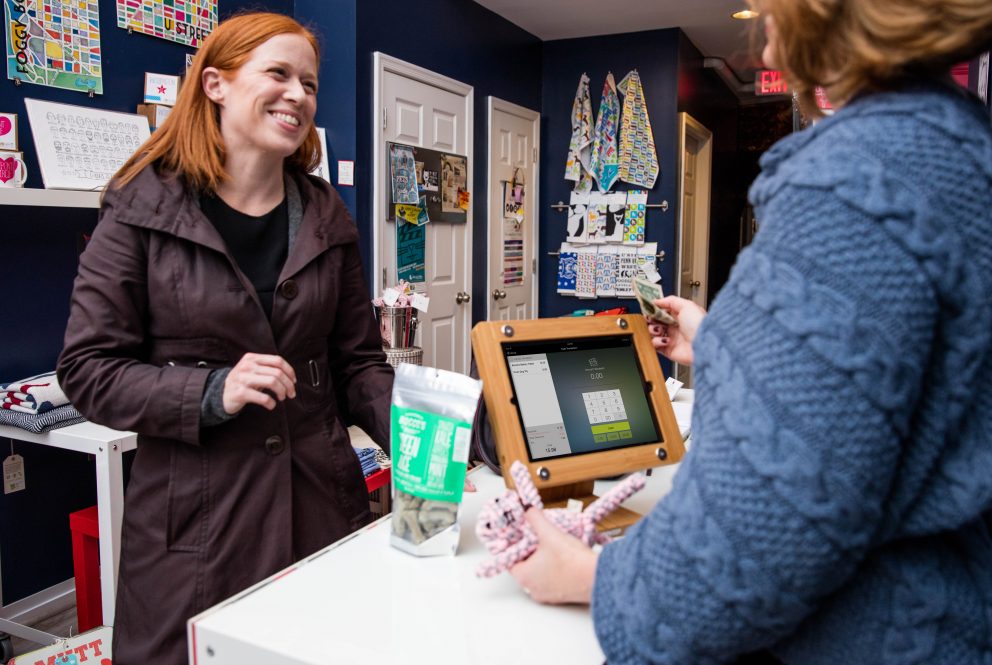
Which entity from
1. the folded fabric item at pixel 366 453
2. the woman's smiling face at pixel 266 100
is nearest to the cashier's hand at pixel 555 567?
the woman's smiling face at pixel 266 100

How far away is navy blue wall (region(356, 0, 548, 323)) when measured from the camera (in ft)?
13.5

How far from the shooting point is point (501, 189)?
551cm

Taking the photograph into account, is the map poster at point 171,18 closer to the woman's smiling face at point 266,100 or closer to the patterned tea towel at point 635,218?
the woman's smiling face at point 266,100

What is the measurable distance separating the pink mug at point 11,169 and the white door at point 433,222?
1807mm

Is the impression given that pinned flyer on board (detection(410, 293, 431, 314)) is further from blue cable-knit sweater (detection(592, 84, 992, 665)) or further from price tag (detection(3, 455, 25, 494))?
blue cable-knit sweater (detection(592, 84, 992, 665))

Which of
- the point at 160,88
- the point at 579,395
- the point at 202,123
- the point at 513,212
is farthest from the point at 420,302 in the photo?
the point at 579,395

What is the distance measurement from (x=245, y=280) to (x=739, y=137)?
8.28 metres

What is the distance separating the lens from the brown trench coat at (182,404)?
1303 mm

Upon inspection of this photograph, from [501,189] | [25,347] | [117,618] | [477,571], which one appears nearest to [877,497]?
[477,571]

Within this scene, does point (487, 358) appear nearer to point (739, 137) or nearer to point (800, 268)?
point (800, 268)

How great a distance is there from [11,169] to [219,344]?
1.75m

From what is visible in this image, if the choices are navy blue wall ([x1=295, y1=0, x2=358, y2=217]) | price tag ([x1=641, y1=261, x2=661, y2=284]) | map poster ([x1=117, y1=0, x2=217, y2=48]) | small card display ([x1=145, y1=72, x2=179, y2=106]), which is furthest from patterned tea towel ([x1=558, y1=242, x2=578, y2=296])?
small card display ([x1=145, y1=72, x2=179, y2=106])

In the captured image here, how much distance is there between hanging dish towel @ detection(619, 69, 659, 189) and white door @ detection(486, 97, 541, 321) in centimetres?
67

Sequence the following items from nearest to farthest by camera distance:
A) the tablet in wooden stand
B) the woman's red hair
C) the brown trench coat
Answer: the tablet in wooden stand, the brown trench coat, the woman's red hair
